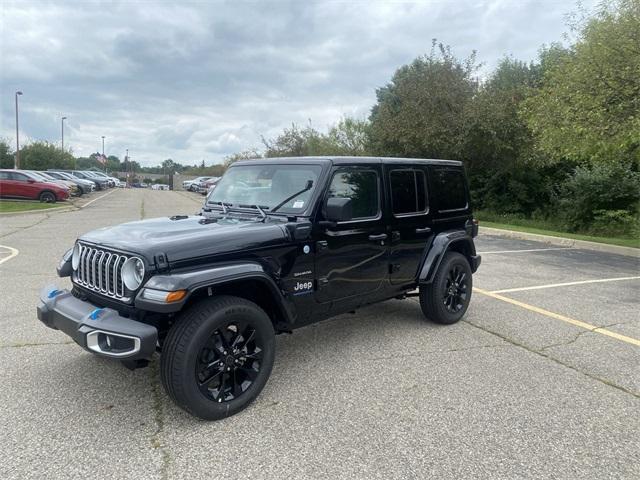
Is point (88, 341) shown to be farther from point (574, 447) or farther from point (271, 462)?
point (574, 447)

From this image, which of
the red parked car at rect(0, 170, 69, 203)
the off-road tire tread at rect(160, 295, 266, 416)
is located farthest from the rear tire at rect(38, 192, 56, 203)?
the off-road tire tread at rect(160, 295, 266, 416)

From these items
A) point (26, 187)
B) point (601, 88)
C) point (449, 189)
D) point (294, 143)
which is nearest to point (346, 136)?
point (294, 143)

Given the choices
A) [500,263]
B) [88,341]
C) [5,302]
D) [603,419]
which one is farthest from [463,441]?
[500,263]

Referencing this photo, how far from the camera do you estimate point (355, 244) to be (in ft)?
14.2

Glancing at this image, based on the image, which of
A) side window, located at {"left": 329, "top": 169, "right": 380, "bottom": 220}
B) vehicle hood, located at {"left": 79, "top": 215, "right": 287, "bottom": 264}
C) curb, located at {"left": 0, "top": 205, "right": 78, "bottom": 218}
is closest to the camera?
vehicle hood, located at {"left": 79, "top": 215, "right": 287, "bottom": 264}

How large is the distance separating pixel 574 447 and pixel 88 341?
123 inches

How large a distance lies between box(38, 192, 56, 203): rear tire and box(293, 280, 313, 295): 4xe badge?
74.4ft

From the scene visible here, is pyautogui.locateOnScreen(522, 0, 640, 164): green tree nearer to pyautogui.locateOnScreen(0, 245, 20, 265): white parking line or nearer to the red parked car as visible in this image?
pyautogui.locateOnScreen(0, 245, 20, 265): white parking line

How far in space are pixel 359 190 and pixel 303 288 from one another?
1.12 metres

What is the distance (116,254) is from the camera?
11.1 feet

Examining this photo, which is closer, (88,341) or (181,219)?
(88,341)

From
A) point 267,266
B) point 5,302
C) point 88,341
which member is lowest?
point 5,302

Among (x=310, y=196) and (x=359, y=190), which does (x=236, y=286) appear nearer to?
(x=310, y=196)

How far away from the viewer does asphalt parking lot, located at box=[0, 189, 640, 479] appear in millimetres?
2822
